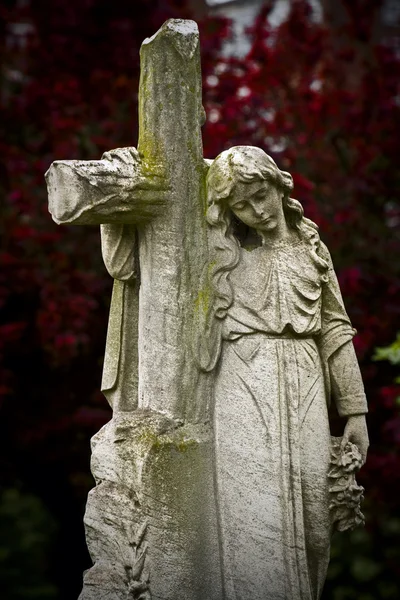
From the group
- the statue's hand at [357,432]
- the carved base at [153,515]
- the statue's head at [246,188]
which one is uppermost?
the statue's head at [246,188]

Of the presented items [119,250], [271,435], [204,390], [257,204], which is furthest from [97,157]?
[271,435]

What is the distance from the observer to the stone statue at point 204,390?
16.1 feet

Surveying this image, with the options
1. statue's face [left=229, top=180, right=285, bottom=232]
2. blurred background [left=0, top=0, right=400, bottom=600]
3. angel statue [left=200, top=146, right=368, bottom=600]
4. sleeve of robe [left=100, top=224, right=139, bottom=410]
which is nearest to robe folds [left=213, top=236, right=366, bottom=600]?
Result: angel statue [left=200, top=146, right=368, bottom=600]

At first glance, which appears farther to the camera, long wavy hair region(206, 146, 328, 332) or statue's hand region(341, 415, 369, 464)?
statue's hand region(341, 415, 369, 464)

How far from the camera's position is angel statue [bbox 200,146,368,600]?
4.93m

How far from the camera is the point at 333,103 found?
9.67 meters

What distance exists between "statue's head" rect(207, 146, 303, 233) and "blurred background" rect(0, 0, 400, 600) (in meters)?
3.39

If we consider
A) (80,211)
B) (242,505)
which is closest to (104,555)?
(242,505)

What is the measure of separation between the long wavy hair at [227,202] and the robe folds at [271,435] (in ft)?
0.15

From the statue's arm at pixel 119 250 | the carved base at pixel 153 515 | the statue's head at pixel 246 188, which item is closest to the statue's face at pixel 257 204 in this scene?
the statue's head at pixel 246 188

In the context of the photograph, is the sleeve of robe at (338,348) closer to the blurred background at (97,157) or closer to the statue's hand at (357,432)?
the statue's hand at (357,432)

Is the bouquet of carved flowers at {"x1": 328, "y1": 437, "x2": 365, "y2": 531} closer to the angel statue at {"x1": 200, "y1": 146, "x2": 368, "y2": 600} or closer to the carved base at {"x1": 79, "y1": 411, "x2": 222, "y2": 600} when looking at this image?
the angel statue at {"x1": 200, "y1": 146, "x2": 368, "y2": 600}

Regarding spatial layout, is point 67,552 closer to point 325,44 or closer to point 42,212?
point 42,212

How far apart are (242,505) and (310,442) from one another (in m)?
0.38
